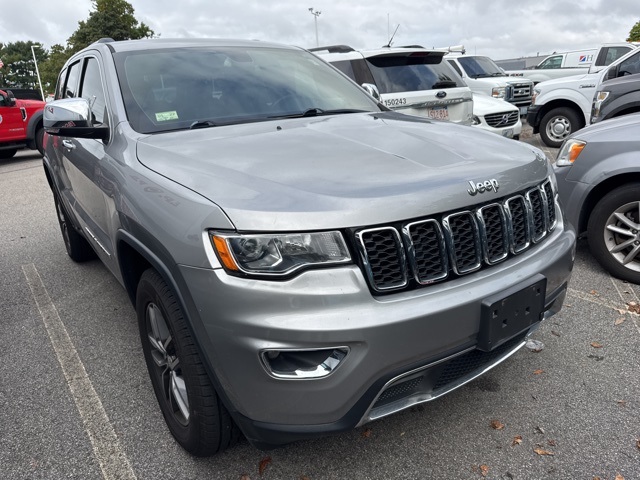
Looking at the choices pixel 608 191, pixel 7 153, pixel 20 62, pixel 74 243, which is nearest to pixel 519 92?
pixel 608 191

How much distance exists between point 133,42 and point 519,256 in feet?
8.94

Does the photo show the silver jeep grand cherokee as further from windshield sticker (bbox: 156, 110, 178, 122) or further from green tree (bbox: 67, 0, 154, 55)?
green tree (bbox: 67, 0, 154, 55)

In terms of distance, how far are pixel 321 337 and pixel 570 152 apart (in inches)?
133

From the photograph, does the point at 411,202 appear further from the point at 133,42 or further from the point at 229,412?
the point at 133,42

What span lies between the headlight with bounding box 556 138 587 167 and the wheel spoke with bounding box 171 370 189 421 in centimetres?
345

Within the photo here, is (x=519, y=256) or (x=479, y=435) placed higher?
(x=519, y=256)

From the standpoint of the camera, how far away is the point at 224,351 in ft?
5.83

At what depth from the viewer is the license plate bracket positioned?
1926 millimetres

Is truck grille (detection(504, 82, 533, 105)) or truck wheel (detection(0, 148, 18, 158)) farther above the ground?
truck grille (detection(504, 82, 533, 105))

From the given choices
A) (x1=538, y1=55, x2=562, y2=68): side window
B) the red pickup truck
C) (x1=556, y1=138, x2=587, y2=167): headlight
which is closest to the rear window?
(x1=556, y1=138, x2=587, y2=167): headlight

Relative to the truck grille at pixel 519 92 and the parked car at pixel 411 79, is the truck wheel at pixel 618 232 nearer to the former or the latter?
the parked car at pixel 411 79

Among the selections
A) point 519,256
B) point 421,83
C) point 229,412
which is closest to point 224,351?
point 229,412

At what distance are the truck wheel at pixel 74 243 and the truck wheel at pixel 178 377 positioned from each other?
2691 millimetres

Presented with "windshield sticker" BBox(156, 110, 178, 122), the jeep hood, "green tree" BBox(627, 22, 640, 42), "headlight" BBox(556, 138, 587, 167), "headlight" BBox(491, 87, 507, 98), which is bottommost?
"headlight" BBox(491, 87, 507, 98)
